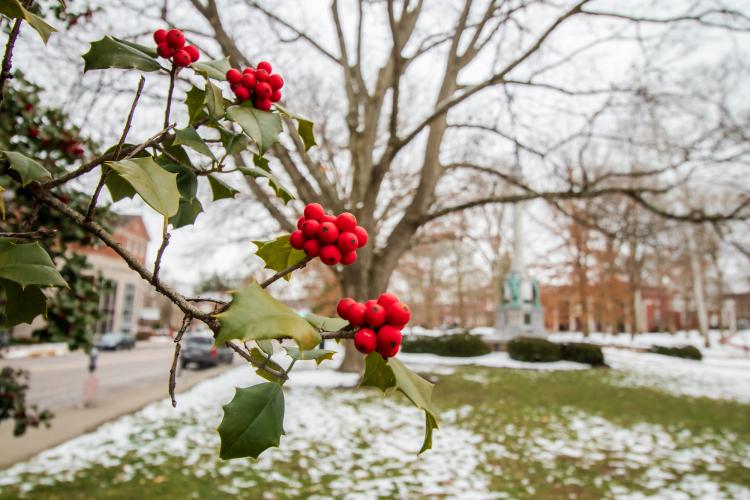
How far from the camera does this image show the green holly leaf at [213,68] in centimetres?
102

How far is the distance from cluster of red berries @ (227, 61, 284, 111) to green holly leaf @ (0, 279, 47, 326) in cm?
63

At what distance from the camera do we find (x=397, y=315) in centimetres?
81

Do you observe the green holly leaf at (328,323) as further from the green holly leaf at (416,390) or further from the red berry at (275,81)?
the red berry at (275,81)

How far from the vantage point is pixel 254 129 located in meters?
0.97

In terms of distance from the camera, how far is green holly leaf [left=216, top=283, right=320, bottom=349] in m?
0.64

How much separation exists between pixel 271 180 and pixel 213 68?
300 mm

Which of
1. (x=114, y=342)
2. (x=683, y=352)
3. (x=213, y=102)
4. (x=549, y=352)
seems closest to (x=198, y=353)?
(x=549, y=352)

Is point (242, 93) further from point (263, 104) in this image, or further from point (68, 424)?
point (68, 424)

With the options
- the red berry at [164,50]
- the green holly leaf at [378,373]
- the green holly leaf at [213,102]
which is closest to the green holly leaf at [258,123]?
the green holly leaf at [213,102]

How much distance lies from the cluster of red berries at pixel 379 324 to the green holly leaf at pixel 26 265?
55 centimetres

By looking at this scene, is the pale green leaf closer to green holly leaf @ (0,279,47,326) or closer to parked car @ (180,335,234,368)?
green holly leaf @ (0,279,47,326)

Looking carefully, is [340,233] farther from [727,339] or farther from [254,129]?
[727,339]

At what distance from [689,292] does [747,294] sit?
28.5 m

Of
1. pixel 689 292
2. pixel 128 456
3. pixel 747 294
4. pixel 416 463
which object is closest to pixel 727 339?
pixel 689 292
